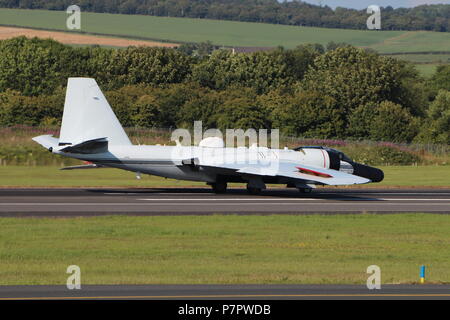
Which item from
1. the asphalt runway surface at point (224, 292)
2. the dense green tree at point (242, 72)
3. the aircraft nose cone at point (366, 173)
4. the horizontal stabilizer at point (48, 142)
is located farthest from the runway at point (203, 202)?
the dense green tree at point (242, 72)

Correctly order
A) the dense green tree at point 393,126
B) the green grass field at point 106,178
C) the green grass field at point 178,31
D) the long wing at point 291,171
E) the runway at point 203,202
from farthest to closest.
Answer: the green grass field at point 178,31 → the dense green tree at point 393,126 → the green grass field at point 106,178 → the long wing at point 291,171 → the runway at point 203,202

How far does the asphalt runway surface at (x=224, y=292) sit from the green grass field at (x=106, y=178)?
99.7 ft

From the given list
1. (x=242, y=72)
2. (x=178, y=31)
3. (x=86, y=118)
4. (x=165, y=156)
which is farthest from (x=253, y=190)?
(x=178, y=31)

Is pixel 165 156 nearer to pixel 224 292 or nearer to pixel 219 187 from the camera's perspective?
pixel 219 187

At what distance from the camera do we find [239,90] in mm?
118188

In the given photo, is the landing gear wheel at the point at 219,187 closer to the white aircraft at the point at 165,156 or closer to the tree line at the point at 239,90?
the white aircraft at the point at 165,156

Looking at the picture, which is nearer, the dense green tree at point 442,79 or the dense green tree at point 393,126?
the dense green tree at point 393,126

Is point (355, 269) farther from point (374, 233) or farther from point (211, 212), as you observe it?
point (211, 212)

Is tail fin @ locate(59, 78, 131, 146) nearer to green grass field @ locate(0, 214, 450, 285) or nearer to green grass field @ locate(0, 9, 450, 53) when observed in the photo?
green grass field @ locate(0, 214, 450, 285)

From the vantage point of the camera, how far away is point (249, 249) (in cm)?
2719

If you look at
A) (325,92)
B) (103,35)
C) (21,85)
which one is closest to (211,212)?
(325,92)

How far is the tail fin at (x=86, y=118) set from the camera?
144 ft

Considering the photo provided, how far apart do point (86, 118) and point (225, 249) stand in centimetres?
1888
